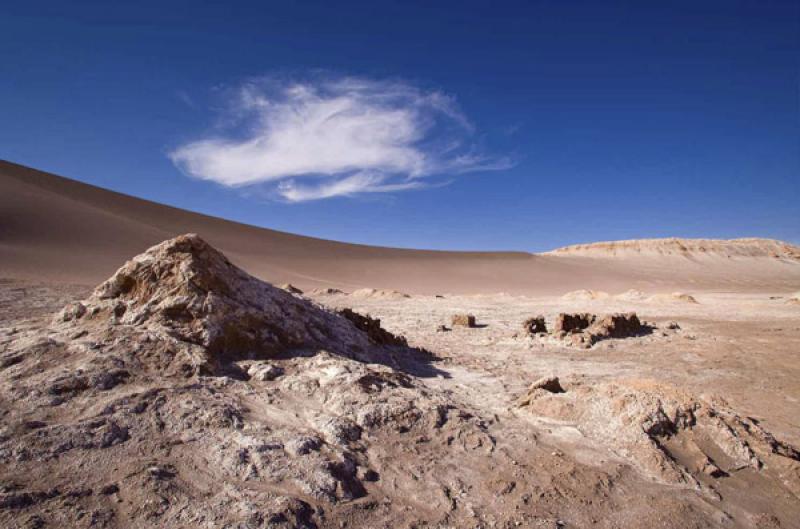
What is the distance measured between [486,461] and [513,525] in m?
0.60

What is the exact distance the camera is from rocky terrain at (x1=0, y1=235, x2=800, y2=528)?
2.54 meters

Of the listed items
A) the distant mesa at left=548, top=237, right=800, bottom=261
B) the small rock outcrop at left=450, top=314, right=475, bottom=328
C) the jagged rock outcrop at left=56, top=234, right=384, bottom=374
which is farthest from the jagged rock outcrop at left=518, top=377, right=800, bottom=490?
the distant mesa at left=548, top=237, right=800, bottom=261

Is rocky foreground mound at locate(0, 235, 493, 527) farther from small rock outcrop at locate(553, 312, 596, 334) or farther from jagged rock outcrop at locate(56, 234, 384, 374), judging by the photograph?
small rock outcrop at locate(553, 312, 596, 334)

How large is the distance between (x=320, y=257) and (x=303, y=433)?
41303mm

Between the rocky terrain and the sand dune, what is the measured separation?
14.6 metres

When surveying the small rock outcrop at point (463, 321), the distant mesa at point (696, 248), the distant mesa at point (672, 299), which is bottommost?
the small rock outcrop at point (463, 321)

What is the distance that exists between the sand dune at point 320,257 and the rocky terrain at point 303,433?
14.6 meters

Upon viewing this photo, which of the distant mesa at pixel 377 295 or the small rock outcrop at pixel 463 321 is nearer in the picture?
the small rock outcrop at pixel 463 321

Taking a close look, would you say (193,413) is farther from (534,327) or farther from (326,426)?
(534,327)

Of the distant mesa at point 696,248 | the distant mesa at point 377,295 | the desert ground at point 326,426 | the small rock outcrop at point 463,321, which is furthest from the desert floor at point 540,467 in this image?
the distant mesa at point 696,248

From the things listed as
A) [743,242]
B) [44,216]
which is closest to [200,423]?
[44,216]

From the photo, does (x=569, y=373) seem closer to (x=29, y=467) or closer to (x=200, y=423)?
(x=200, y=423)

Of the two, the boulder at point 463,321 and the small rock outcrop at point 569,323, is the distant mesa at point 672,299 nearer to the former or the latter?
the small rock outcrop at point 569,323

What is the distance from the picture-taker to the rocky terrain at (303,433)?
100 inches
